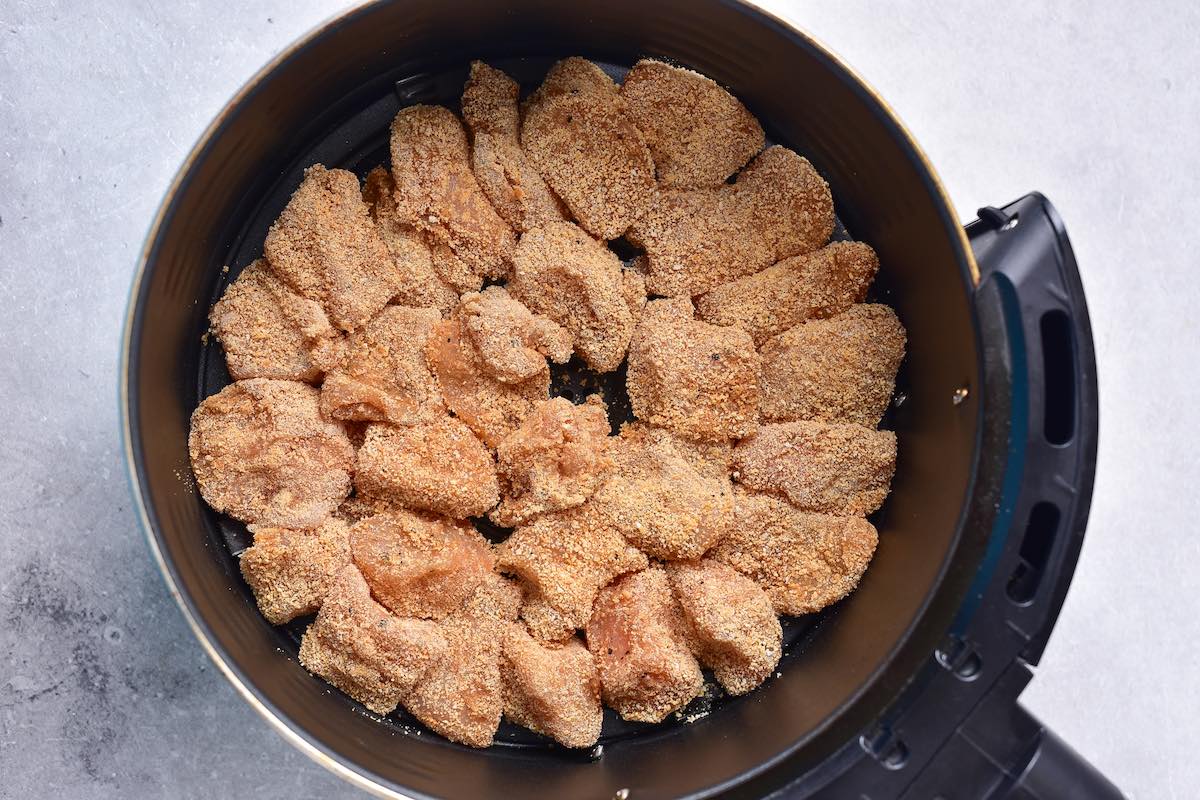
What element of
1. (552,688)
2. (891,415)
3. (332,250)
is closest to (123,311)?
(332,250)

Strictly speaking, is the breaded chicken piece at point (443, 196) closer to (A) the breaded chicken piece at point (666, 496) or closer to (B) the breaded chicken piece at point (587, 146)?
(B) the breaded chicken piece at point (587, 146)

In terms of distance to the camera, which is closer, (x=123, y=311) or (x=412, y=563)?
(x=412, y=563)

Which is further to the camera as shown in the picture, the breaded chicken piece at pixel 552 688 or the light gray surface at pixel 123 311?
the light gray surface at pixel 123 311

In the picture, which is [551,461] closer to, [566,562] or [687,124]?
[566,562]

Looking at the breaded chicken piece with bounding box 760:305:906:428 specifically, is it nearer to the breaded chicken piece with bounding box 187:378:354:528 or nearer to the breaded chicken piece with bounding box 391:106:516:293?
the breaded chicken piece with bounding box 391:106:516:293

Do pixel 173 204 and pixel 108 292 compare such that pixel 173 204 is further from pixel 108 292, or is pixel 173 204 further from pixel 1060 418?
pixel 1060 418

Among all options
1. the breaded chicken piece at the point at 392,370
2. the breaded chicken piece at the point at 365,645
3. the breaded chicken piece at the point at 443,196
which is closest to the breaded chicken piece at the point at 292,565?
the breaded chicken piece at the point at 365,645
